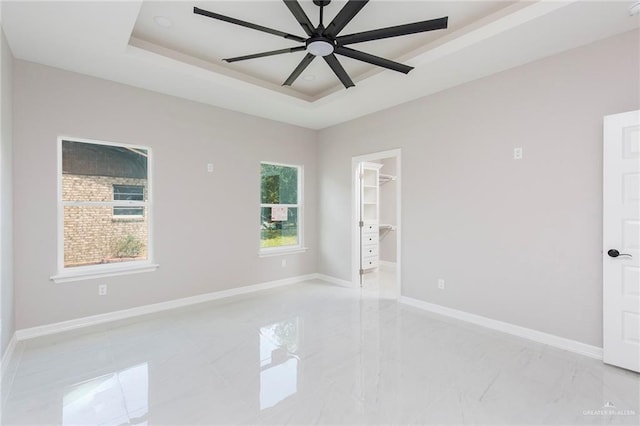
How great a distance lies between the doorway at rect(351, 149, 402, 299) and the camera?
4.64 m

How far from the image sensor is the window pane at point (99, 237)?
336 cm

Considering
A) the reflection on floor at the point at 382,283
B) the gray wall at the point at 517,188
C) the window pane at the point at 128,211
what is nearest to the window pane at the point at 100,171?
the window pane at the point at 128,211

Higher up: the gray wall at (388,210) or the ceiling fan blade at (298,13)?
the ceiling fan blade at (298,13)

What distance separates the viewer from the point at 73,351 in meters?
2.78

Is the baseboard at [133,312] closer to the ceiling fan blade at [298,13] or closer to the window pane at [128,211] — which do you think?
the window pane at [128,211]

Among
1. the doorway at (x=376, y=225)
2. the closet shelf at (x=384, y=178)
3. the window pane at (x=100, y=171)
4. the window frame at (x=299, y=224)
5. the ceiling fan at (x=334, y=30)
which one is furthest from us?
the closet shelf at (x=384, y=178)

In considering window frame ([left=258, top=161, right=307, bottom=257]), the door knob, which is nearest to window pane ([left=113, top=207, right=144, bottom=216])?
window frame ([left=258, top=161, right=307, bottom=257])

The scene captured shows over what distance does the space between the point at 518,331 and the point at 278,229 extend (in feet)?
11.9

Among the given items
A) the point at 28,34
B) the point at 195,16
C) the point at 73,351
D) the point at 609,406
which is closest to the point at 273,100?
the point at 195,16

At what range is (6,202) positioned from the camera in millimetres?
2658

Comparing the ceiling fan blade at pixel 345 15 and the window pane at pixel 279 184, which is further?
the window pane at pixel 279 184

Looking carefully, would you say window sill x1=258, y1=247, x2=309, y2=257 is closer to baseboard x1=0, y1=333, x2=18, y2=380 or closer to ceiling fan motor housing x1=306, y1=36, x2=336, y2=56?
baseboard x1=0, y1=333, x2=18, y2=380

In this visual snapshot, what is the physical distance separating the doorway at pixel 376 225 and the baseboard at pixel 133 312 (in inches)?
58.2

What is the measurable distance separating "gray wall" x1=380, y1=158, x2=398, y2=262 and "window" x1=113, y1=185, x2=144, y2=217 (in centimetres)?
479
